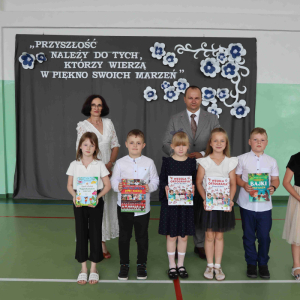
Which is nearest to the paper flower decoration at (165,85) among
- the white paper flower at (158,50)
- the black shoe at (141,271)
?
the white paper flower at (158,50)

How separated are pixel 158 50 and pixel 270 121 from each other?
90.8 inches

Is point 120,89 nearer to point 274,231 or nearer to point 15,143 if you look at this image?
point 15,143

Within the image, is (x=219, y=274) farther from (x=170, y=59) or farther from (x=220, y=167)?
(x=170, y=59)

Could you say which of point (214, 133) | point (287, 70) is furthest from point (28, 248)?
point (287, 70)

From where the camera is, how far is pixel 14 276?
2576 millimetres

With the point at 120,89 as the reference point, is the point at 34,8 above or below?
above

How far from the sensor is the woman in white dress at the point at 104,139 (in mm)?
2982

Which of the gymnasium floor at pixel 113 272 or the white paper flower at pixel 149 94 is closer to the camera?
the gymnasium floor at pixel 113 272

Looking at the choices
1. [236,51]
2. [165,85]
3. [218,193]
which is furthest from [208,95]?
[218,193]

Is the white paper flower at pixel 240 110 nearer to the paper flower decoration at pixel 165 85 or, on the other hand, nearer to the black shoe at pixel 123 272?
the paper flower decoration at pixel 165 85

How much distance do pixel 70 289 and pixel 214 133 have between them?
5.83 feet

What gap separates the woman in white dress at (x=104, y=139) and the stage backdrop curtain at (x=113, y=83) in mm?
1965

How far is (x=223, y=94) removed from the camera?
16.3 ft

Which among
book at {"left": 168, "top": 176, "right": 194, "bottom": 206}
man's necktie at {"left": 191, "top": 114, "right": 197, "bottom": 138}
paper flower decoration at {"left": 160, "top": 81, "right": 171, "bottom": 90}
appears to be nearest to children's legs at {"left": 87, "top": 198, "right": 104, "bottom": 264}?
book at {"left": 168, "top": 176, "right": 194, "bottom": 206}
